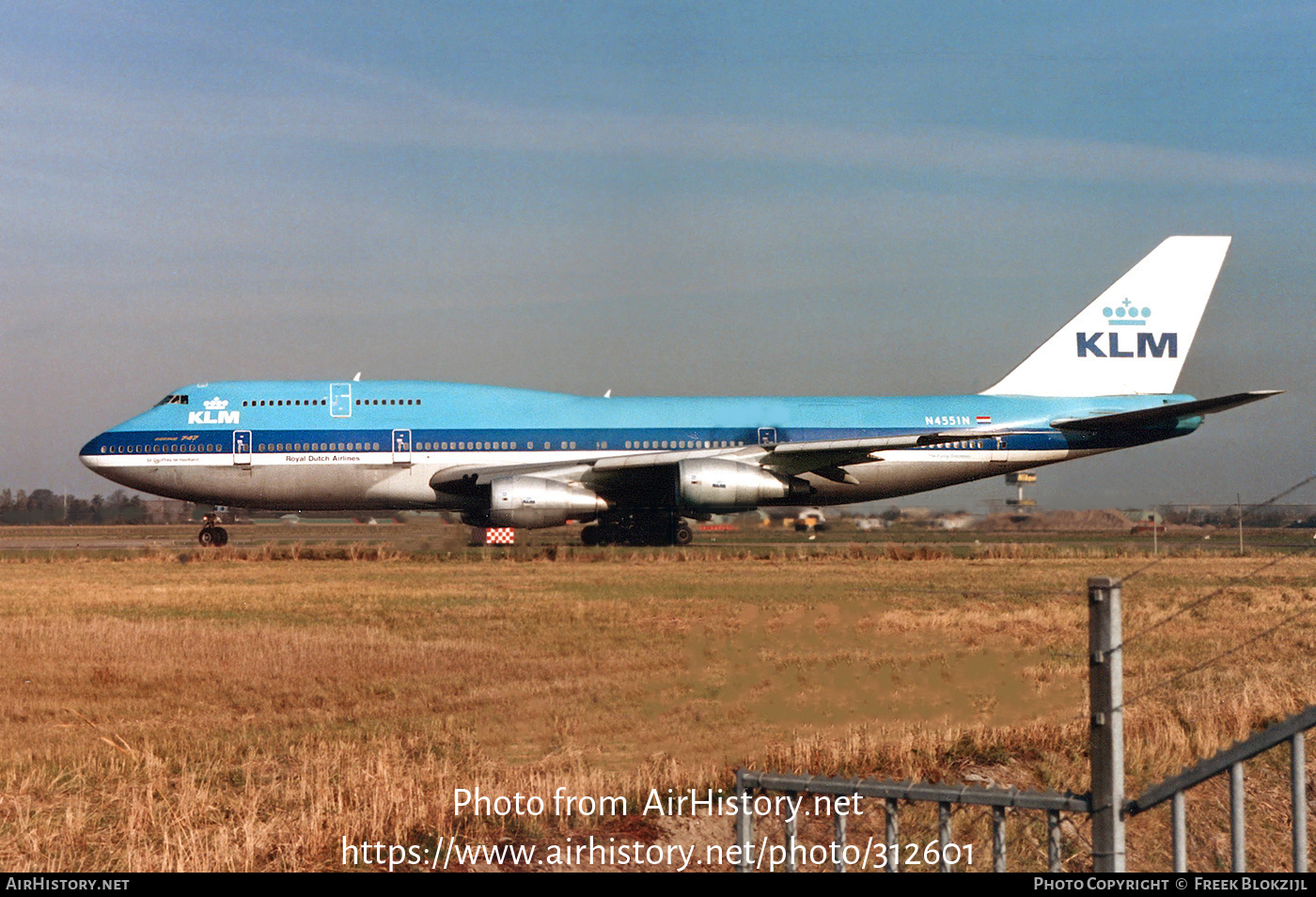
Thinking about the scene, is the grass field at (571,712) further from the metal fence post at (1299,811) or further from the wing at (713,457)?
the wing at (713,457)

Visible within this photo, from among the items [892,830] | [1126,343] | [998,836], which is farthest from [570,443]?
[998,836]

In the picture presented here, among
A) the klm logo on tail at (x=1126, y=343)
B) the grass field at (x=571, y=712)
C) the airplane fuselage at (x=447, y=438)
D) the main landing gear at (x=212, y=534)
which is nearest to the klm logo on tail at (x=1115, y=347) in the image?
the klm logo on tail at (x=1126, y=343)

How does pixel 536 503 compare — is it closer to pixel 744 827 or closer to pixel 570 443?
pixel 570 443

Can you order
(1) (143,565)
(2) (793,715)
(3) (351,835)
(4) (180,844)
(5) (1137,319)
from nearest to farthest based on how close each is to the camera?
(4) (180,844)
(3) (351,835)
(2) (793,715)
(1) (143,565)
(5) (1137,319)

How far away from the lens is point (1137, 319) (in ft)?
115

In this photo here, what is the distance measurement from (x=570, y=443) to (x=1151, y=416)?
15.0 metres

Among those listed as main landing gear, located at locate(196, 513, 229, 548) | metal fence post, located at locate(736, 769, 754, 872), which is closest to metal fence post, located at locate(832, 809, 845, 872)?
metal fence post, located at locate(736, 769, 754, 872)

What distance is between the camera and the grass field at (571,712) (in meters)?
7.18

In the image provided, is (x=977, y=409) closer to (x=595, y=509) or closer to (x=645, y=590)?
(x=595, y=509)

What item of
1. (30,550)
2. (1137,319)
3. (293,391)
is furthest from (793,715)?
(30,550)

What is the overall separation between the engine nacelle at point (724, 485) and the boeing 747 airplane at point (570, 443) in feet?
2.33

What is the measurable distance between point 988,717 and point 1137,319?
30.7 meters

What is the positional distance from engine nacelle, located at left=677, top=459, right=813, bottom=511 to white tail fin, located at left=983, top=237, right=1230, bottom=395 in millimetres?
9346

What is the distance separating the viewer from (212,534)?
32.8 meters
